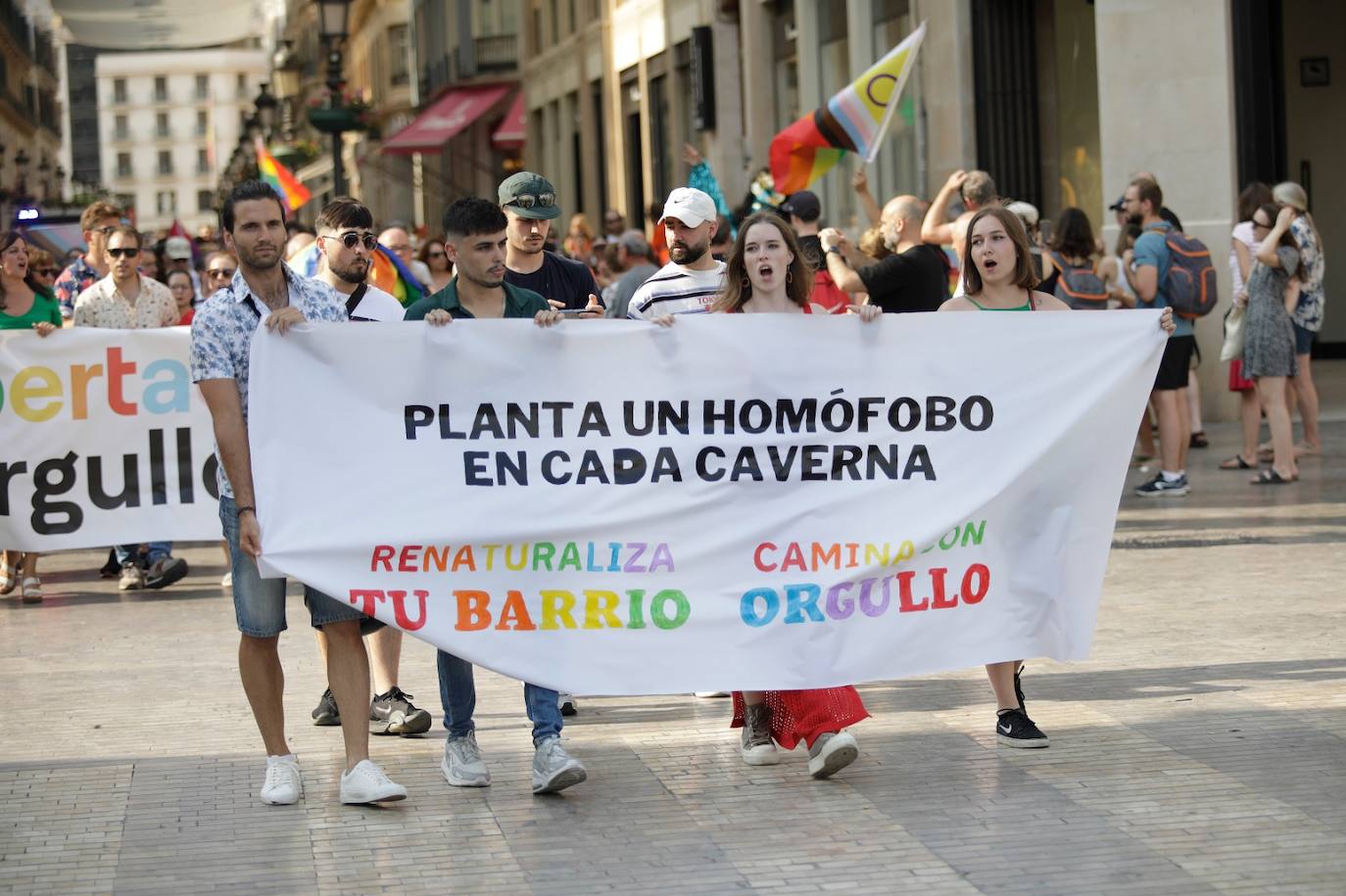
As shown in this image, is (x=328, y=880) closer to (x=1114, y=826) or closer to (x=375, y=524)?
(x=375, y=524)

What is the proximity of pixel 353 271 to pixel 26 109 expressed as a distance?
85.4 m

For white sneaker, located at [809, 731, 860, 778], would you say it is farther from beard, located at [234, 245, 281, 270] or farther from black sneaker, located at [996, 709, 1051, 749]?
beard, located at [234, 245, 281, 270]

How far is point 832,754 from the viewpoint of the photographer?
638cm

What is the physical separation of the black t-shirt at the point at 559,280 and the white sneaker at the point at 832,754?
2.13 metres

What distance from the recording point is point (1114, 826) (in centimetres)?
575

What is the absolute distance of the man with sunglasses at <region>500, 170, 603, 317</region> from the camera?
300 inches

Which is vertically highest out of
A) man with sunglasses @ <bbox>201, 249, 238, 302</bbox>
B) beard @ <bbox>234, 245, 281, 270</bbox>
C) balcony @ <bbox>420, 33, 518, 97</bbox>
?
balcony @ <bbox>420, 33, 518, 97</bbox>

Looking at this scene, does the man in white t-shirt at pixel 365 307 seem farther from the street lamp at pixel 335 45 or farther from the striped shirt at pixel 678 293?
the street lamp at pixel 335 45

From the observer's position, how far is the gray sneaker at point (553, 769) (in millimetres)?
6262

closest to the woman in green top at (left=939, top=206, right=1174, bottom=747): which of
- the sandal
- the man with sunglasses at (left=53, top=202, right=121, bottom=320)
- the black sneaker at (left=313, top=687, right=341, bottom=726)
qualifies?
the black sneaker at (left=313, top=687, right=341, bottom=726)

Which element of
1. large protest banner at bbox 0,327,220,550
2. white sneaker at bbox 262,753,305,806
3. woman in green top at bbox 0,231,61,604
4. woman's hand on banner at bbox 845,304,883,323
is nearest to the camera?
white sneaker at bbox 262,753,305,806

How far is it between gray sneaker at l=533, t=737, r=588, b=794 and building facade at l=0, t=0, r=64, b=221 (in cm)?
5136

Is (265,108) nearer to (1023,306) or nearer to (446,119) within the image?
(446,119)

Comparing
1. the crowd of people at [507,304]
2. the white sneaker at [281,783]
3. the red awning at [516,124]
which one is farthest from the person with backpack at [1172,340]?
the red awning at [516,124]
